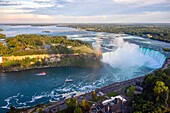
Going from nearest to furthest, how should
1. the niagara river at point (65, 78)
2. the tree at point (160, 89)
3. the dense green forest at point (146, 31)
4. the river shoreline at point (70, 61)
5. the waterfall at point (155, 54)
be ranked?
1. the tree at point (160, 89)
2. the niagara river at point (65, 78)
3. the river shoreline at point (70, 61)
4. the waterfall at point (155, 54)
5. the dense green forest at point (146, 31)

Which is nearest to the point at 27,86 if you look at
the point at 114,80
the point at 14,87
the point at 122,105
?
the point at 14,87

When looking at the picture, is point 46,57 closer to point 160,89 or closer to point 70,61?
point 70,61

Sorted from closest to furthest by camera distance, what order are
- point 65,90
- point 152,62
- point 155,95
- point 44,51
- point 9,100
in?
point 155,95 → point 9,100 → point 65,90 → point 152,62 → point 44,51

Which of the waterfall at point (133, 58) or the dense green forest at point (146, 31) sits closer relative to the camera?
the waterfall at point (133, 58)

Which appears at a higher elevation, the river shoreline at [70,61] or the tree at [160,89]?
the tree at [160,89]

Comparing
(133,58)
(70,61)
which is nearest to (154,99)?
(133,58)

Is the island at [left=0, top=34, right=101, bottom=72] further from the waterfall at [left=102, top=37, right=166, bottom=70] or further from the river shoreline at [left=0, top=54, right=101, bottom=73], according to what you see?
the waterfall at [left=102, top=37, right=166, bottom=70]

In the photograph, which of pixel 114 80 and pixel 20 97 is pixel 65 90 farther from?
pixel 114 80

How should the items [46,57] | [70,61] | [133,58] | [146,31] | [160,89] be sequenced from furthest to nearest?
[146,31] < [133,58] < [46,57] < [70,61] < [160,89]

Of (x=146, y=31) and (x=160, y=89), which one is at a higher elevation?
(x=146, y=31)

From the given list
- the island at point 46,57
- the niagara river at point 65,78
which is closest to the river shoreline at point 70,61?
the island at point 46,57

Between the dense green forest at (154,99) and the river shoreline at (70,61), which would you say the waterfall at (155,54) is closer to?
the river shoreline at (70,61)
